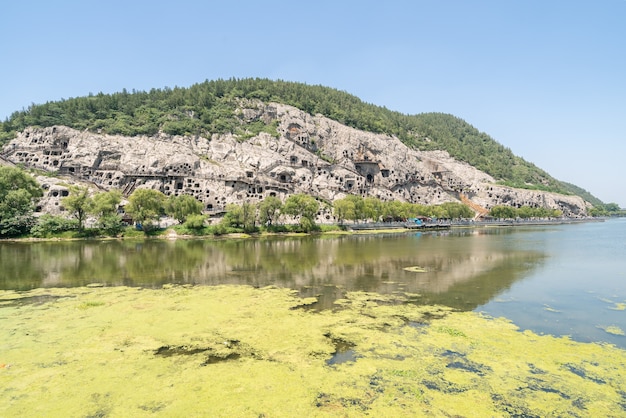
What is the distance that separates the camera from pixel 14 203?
7344 centimetres

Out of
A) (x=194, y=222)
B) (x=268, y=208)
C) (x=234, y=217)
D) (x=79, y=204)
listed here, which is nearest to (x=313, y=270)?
(x=194, y=222)

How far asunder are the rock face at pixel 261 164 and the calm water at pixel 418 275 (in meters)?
61.8

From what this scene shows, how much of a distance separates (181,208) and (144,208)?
27.3ft

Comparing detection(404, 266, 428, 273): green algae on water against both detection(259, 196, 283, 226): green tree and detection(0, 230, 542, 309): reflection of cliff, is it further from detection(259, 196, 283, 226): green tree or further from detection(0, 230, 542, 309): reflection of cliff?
detection(259, 196, 283, 226): green tree

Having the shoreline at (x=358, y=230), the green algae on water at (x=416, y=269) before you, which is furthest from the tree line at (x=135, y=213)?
the green algae on water at (x=416, y=269)

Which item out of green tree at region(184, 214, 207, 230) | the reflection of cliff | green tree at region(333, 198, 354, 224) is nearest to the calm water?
the reflection of cliff

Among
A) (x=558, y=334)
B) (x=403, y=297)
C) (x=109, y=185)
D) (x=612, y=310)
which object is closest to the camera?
(x=558, y=334)

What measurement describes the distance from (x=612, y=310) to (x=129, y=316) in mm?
29454

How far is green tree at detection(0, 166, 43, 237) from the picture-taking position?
7244 centimetres

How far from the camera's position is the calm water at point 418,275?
22859mm

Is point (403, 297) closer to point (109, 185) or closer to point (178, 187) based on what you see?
point (178, 187)

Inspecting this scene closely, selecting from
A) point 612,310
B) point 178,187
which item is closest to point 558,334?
point 612,310

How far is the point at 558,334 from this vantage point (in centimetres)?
1816

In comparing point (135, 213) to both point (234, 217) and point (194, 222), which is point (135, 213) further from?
point (234, 217)
